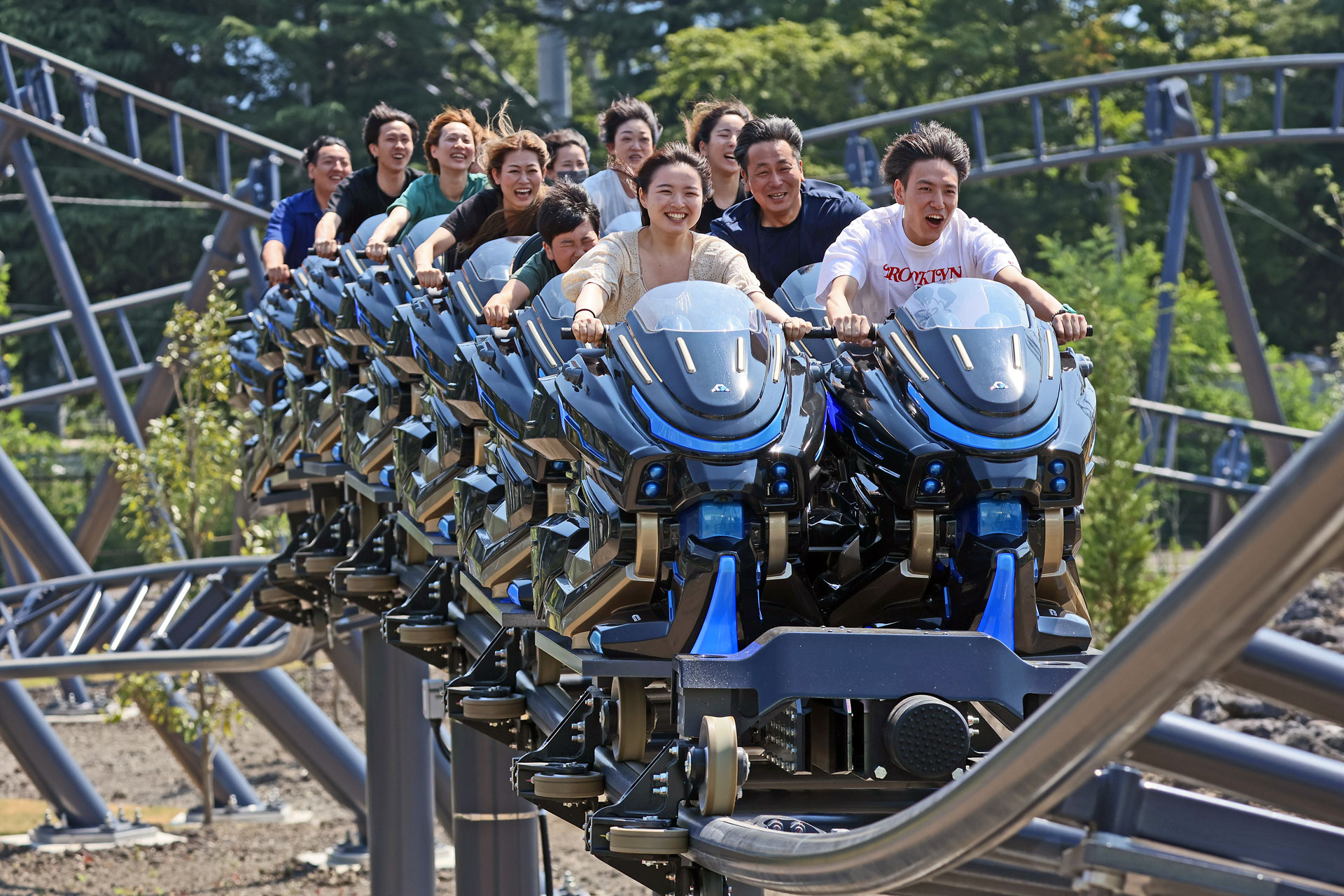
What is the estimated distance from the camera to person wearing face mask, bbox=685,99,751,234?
4441mm

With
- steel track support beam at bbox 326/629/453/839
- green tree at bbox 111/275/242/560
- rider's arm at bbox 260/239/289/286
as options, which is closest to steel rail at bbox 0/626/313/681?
steel track support beam at bbox 326/629/453/839

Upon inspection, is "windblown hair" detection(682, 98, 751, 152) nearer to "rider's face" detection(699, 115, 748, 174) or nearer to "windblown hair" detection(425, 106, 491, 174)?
"rider's face" detection(699, 115, 748, 174)

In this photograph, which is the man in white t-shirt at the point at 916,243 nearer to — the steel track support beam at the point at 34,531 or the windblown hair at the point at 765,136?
the windblown hair at the point at 765,136

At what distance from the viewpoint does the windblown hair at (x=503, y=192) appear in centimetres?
452

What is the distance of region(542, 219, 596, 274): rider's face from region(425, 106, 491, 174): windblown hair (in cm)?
157

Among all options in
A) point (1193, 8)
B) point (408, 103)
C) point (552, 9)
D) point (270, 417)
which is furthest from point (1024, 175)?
point (270, 417)

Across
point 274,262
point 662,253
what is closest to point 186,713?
point 274,262

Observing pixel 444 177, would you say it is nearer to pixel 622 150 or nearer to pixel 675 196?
pixel 622 150

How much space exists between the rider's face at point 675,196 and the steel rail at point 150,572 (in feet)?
15.7

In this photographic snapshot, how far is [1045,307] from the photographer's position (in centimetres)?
314

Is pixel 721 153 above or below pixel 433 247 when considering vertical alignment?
above

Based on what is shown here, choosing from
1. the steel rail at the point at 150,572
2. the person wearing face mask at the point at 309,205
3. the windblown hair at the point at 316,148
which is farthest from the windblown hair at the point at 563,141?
the steel rail at the point at 150,572

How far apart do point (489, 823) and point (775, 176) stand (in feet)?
9.55

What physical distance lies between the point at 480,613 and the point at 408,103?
1861cm
